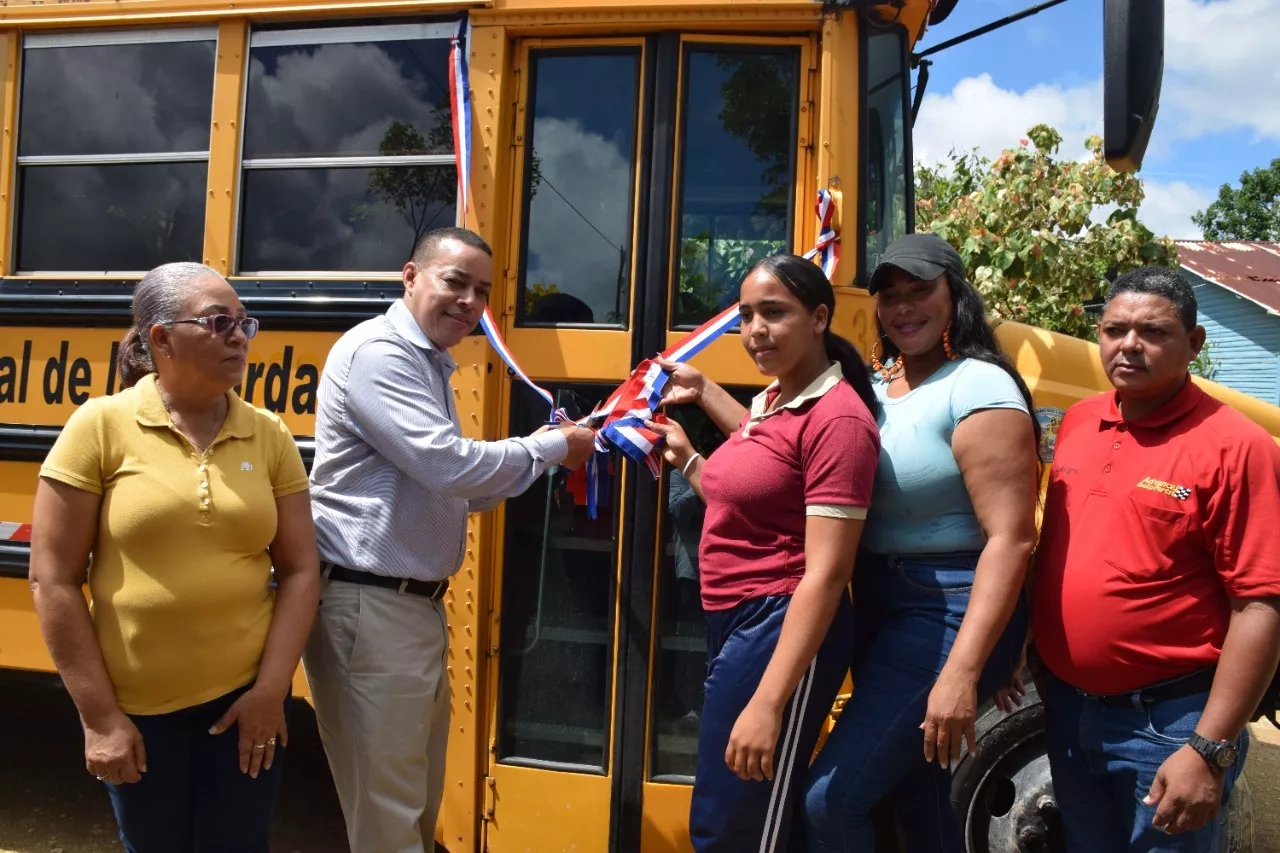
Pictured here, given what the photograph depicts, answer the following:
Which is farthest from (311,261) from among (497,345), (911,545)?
(911,545)

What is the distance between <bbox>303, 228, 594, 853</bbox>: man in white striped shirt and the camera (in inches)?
86.1

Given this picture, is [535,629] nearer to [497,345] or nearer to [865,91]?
[497,345]

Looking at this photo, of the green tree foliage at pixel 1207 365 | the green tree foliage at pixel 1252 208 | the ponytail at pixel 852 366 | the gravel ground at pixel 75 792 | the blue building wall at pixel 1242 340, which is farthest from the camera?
the green tree foliage at pixel 1252 208

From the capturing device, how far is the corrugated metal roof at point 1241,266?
15.5m

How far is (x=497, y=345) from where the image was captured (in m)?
2.66

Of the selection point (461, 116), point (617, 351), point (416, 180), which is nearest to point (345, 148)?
point (416, 180)

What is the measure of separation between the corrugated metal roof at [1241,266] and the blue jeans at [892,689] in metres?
15.7

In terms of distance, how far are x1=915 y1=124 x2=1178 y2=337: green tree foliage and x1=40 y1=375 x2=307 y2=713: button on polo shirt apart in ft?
23.7

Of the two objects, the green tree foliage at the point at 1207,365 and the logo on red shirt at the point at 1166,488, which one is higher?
the green tree foliage at the point at 1207,365

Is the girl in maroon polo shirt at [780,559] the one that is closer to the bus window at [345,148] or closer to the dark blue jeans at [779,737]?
the dark blue jeans at [779,737]

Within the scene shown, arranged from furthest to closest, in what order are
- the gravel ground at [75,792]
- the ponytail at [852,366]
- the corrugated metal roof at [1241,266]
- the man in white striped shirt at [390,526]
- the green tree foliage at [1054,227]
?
the corrugated metal roof at [1241,266], the green tree foliage at [1054,227], the gravel ground at [75,792], the man in white striped shirt at [390,526], the ponytail at [852,366]

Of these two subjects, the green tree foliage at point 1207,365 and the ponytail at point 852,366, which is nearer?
the ponytail at point 852,366

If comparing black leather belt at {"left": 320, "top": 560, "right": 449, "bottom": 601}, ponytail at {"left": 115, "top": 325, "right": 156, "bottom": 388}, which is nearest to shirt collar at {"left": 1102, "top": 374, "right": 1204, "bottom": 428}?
black leather belt at {"left": 320, "top": 560, "right": 449, "bottom": 601}

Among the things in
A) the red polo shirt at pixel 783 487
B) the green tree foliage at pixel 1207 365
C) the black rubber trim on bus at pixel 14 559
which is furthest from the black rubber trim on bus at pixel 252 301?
the green tree foliage at pixel 1207 365
